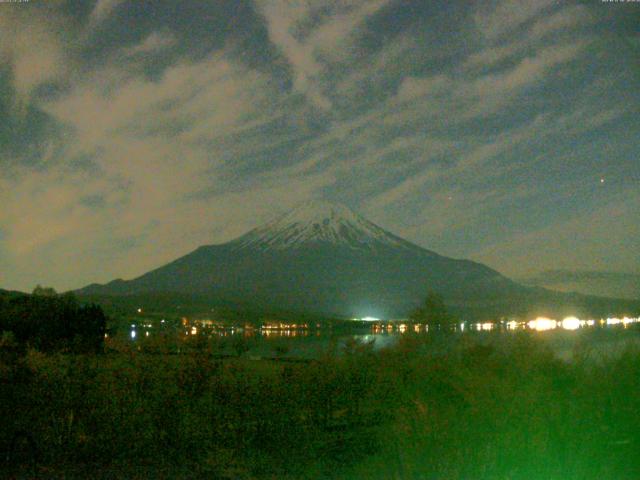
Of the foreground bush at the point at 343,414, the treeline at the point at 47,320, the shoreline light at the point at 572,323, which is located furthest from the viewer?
the shoreline light at the point at 572,323

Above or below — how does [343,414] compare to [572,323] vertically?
below

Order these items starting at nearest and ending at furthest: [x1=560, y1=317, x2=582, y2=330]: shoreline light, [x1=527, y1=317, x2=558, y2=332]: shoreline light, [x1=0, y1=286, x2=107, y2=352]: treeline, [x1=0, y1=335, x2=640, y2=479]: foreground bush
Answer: [x1=0, y1=335, x2=640, y2=479]: foreground bush
[x1=527, y1=317, x2=558, y2=332]: shoreline light
[x1=0, y1=286, x2=107, y2=352]: treeline
[x1=560, y1=317, x2=582, y2=330]: shoreline light

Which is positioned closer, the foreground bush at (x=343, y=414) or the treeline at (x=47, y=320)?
the foreground bush at (x=343, y=414)

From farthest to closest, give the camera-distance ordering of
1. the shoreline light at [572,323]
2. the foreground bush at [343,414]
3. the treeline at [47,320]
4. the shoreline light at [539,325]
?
the shoreline light at [572,323], the treeline at [47,320], the shoreline light at [539,325], the foreground bush at [343,414]

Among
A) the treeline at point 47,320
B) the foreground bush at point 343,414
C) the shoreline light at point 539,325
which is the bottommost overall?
the foreground bush at point 343,414

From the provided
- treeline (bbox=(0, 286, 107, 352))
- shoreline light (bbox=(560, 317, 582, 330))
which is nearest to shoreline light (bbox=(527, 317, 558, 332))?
treeline (bbox=(0, 286, 107, 352))

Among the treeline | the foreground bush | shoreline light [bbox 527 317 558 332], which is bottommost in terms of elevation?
the foreground bush

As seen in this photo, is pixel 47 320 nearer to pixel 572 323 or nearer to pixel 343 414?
pixel 343 414

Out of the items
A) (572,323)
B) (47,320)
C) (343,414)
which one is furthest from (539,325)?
(572,323)

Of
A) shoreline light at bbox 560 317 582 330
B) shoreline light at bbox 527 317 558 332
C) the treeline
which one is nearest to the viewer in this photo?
shoreline light at bbox 527 317 558 332

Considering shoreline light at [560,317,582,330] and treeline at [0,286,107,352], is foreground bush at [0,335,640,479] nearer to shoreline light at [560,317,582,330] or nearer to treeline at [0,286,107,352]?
treeline at [0,286,107,352]

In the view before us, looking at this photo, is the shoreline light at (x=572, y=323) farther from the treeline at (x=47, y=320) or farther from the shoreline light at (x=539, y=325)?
the treeline at (x=47, y=320)

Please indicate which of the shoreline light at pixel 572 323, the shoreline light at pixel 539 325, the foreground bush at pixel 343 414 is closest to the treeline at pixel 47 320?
the foreground bush at pixel 343 414

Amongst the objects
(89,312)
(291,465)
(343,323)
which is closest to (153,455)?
(291,465)
